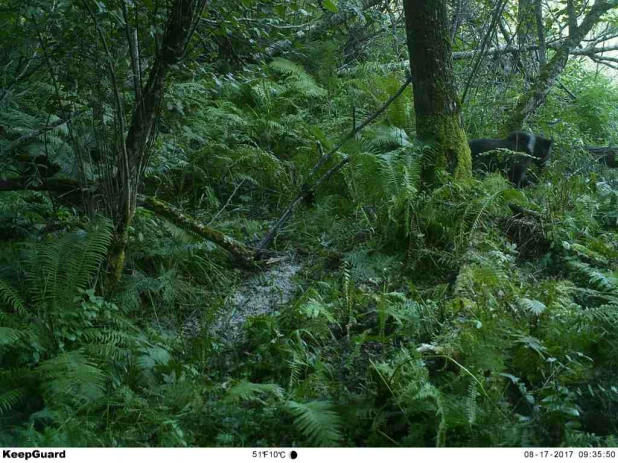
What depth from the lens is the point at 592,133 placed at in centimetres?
852

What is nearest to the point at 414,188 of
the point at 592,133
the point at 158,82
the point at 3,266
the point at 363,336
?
the point at 363,336

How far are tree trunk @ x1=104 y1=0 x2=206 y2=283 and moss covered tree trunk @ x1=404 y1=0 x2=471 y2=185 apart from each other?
7.20ft

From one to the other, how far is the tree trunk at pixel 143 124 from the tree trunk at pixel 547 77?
498cm

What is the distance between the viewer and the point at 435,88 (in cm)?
539

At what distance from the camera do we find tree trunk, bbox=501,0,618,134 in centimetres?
778

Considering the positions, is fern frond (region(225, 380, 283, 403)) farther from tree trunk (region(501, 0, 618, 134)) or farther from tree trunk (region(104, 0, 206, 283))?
tree trunk (region(501, 0, 618, 134))

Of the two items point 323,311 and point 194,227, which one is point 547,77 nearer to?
point 194,227

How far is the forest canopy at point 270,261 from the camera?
304 centimetres

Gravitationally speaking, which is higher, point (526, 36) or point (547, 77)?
point (526, 36)

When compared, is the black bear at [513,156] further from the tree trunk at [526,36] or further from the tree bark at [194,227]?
the tree bark at [194,227]

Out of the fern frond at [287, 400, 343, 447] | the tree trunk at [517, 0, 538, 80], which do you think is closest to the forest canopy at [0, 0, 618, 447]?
the fern frond at [287, 400, 343, 447]

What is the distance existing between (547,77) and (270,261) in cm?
519

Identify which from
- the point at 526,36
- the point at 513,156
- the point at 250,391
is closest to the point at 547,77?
the point at 526,36
